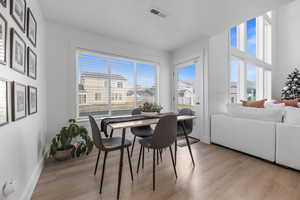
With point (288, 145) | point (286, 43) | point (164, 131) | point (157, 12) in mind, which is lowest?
point (288, 145)

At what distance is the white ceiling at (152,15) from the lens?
76.9 inches

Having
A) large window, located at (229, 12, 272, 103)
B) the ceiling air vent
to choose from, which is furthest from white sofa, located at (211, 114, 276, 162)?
the ceiling air vent

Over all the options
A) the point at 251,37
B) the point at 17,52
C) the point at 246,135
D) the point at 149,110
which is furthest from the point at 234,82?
the point at 17,52

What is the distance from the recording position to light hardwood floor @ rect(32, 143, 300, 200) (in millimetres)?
1387

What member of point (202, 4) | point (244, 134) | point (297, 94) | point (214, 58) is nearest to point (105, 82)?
point (202, 4)

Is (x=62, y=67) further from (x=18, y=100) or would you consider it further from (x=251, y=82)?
(x=251, y=82)

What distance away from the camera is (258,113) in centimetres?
227

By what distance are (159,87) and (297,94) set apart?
5.66 metres

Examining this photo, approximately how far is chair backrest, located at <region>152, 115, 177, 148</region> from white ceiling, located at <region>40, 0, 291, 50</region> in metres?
1.79

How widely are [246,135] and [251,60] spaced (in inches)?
129

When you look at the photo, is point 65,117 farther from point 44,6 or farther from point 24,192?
point 44,6

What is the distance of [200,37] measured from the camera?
3133 mm

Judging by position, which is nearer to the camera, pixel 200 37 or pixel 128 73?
pixel 200 37

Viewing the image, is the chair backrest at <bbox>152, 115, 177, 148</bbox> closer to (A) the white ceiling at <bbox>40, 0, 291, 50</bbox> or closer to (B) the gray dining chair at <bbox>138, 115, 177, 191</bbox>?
(B) the gray dining chair at <bbox>138, 115, 177, 191</bbox>
